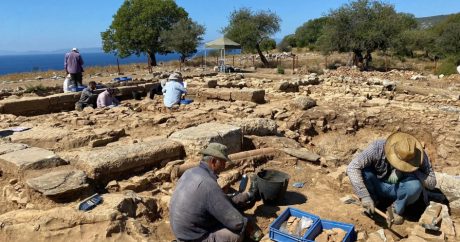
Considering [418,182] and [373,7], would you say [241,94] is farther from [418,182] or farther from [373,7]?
[373,7]

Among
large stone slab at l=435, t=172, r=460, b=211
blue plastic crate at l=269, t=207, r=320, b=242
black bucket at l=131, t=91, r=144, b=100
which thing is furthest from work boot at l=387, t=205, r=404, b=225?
black bucket at l=131, t=91, r=144, b=100

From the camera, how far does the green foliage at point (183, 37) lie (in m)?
28.5

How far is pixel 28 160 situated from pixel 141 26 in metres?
27.4

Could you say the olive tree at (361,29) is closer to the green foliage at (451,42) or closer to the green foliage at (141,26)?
the green foliage at (451,42)

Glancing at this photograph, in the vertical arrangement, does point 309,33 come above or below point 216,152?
above

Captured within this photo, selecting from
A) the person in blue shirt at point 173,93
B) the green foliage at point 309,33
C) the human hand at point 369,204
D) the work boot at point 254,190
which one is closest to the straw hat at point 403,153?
the human hand at point 369,204

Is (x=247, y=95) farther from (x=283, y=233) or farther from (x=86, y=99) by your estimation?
(x=283, y=233)

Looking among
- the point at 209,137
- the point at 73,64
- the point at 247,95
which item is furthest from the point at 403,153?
the point at 73,64

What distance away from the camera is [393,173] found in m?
4.34

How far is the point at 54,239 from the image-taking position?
3.69 metres

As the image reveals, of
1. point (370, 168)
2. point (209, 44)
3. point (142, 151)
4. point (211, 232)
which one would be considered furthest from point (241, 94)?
point (209, 44)

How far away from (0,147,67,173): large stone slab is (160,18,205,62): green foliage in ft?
78.7

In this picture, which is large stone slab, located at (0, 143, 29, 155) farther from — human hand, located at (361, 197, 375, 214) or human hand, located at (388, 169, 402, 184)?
human hand, located at (388, 169, 402, 184)

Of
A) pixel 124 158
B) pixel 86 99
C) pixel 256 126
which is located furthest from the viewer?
pixel 86 99
